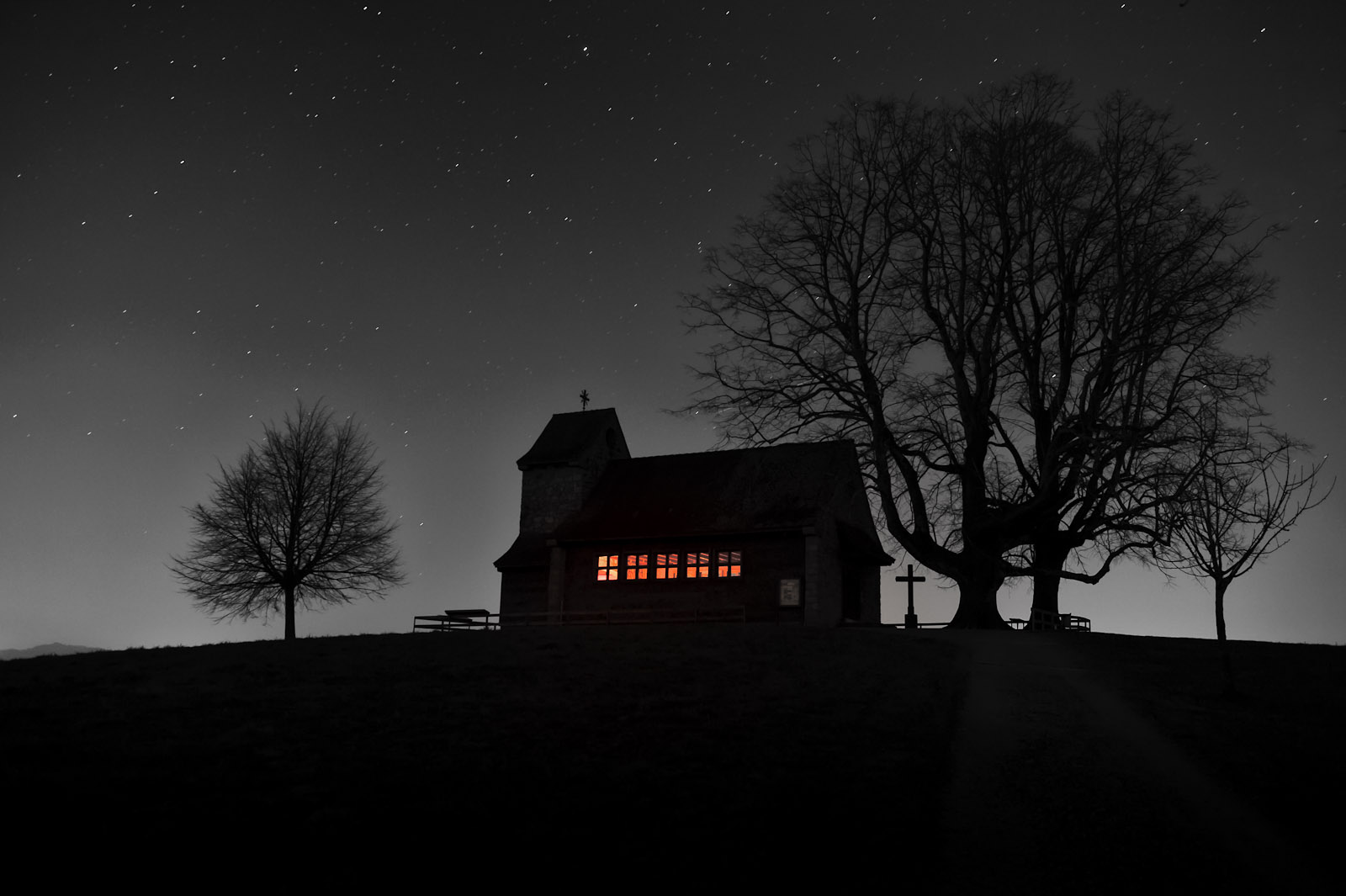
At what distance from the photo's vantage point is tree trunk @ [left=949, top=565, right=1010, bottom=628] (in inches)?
1193

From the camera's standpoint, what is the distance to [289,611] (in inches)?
1598

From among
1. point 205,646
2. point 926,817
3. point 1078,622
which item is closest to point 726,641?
point 926,817

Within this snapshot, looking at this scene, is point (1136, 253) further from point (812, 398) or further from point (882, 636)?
point (882, 636)

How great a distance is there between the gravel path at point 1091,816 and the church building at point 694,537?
18342mm

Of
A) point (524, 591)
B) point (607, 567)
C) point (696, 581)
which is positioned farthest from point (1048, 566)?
point (524, 591)

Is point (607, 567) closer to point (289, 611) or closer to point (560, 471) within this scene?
point (560, 471)

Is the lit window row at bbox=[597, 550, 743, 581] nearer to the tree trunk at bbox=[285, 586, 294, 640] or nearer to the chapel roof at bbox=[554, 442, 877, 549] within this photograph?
the chapel roof at bbox=[554, 442, 877, 549]

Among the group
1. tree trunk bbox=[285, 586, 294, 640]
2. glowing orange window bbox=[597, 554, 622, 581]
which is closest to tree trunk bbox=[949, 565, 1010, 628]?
glowing orange window bbox=[597, 554, 622, 581]

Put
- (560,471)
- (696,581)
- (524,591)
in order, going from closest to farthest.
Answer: (696,581), (524,591), (560,471)

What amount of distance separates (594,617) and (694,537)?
16.5ft

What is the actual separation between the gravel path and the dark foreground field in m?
0.14

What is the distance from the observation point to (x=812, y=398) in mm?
30344

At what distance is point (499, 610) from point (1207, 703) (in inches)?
1168

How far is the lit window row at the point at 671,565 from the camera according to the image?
3719 centimetres
